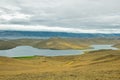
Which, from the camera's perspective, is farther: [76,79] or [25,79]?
[25,79]

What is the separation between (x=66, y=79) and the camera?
27.8m

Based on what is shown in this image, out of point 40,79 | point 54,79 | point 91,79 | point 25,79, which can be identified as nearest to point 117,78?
point 91,79

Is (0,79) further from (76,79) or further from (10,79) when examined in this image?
(76,79)

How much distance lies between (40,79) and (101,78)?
7.48m

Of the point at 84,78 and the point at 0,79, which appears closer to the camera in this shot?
the point at 84,78

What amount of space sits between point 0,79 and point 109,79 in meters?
13.9

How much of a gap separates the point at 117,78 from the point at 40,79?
30.6ft

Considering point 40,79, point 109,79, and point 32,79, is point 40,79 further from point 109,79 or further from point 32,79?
point 109,79

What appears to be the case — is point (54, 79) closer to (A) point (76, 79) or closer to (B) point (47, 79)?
(B) point (47, 79)

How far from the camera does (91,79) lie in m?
27.4

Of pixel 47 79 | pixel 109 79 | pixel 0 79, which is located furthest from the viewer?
pixel 0 79

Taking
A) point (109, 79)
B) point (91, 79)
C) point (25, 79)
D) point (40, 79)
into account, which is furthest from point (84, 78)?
point (25, 79)

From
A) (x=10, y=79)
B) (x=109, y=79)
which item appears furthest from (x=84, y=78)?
(x=10, y=79)

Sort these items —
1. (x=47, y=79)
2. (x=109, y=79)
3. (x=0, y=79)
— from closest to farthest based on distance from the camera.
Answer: (x=109, y=79) < (x=47, y=79) < (x=0, y=79)
